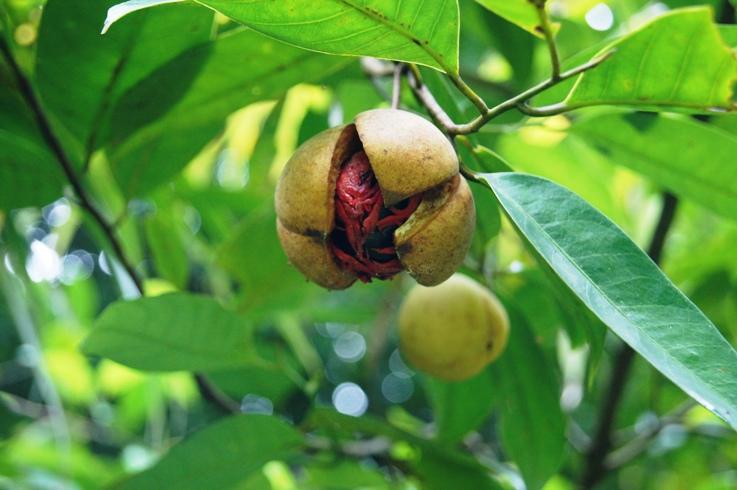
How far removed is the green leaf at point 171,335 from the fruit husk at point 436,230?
1.43ft

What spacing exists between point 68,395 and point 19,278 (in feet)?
3.40

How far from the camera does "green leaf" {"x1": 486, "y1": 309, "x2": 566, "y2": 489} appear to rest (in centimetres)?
130

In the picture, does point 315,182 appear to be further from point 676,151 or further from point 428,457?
point 428,457

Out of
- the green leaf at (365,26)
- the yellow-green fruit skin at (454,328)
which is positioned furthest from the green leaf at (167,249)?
the green leaf at (365,26)

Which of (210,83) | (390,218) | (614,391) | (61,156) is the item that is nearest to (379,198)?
(390,218)

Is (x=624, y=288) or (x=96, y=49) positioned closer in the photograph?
(x=624, y=288)

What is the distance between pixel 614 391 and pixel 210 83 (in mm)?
959

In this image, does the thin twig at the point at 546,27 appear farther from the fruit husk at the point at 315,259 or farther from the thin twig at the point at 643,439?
the thin twig at the point at 643,439

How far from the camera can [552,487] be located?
6.67ft

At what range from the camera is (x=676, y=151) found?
1214 millimetres

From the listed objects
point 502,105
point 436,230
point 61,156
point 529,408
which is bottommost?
point 529,408

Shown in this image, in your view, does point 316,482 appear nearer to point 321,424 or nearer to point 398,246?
point 321,424

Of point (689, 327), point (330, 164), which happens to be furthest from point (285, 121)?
point (689, 327)

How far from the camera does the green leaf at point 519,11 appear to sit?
833 millimetres
